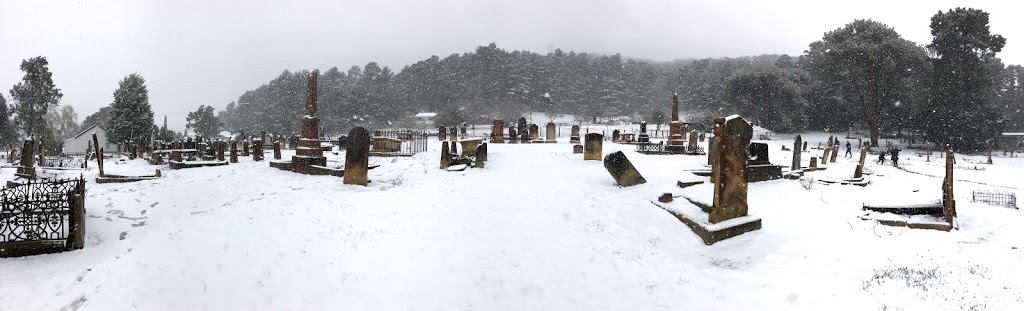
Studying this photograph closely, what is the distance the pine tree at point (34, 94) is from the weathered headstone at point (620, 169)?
5045cm

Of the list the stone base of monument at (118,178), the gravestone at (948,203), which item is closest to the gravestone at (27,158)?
the stone base of monument at (118,178)

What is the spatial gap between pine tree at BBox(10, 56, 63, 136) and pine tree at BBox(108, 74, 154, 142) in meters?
7.31

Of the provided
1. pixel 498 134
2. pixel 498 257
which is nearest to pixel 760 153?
pixel 498 257

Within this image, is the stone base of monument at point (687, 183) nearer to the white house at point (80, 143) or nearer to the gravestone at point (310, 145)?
the gravestone at point (310, 145)

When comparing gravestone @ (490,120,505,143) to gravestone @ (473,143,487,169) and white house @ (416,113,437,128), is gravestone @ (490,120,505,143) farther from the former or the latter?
white house @ (416,113,437,128)

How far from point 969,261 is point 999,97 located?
73.2 metres

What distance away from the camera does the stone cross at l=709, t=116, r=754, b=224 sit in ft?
25.5

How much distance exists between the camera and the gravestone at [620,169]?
1081 centimetres

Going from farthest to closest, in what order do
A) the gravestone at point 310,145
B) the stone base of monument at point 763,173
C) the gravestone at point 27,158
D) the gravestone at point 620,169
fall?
the gravestone at point 310,145
the gravestone at point 27,158
the stone base of monument at point 763,173
the gravestone at point 620,169

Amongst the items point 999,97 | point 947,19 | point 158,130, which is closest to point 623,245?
point 947,19

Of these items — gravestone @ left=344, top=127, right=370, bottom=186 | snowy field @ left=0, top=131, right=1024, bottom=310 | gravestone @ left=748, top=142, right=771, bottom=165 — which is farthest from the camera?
gravestone @ left=748, top=142, right=771, bottom=165

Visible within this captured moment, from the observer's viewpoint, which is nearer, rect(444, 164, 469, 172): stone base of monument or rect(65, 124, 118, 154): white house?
rect(444, 164, 469, 172): stone base of monument

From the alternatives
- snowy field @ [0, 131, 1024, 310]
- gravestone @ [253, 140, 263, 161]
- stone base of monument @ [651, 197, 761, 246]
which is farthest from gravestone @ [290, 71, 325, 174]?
stone base of monument @ [651, 197, 761, 246]

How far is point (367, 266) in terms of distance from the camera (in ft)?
20.4
